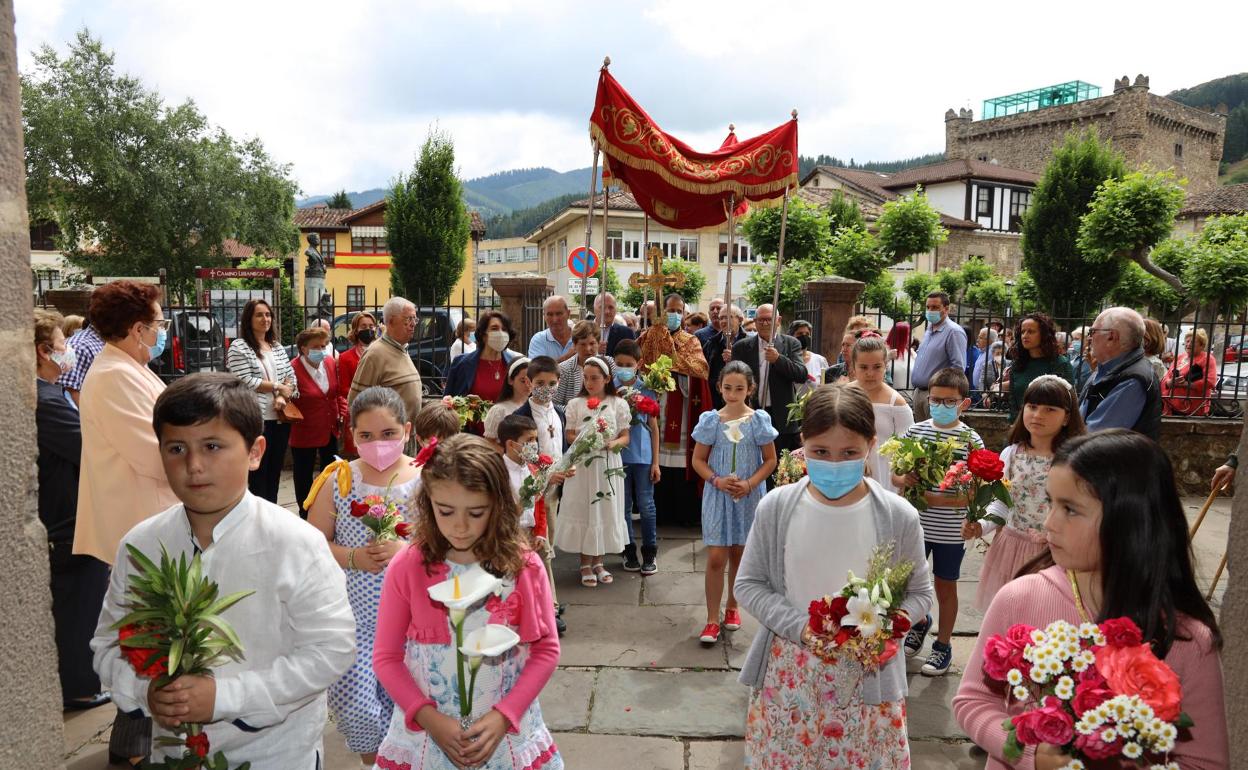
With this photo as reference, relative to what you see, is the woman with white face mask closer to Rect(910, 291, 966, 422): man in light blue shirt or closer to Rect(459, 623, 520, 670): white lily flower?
Rect(459, 623, 520, 670): white lily flower

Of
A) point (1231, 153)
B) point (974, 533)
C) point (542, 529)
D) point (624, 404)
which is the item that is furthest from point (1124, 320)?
point (1231, 153)

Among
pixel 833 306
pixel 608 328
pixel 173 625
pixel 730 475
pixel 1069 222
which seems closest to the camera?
pixel 173 625

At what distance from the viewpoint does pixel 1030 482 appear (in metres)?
3.91

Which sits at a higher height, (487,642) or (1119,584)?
(1119,584)

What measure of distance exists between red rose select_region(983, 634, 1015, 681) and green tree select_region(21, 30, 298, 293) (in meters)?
28.4

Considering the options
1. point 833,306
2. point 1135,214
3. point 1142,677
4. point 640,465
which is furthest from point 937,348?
point 1135,214

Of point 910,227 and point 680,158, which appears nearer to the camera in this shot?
point 680,158

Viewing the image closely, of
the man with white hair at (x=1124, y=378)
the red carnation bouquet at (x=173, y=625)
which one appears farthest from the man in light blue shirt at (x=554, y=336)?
the red carnation bouquet at (x=173, y=625)

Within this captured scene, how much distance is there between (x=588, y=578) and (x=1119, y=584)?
4474 millimetres

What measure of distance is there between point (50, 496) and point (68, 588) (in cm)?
45

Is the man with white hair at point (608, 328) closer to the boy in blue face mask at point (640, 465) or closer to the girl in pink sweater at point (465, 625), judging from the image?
the boy in blue face mask at point (640, 465)

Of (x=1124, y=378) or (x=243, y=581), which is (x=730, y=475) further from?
(x=243, y=581)

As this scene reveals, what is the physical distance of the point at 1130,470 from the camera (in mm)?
1712

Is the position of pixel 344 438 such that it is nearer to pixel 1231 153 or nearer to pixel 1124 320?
pixel 1124 320
